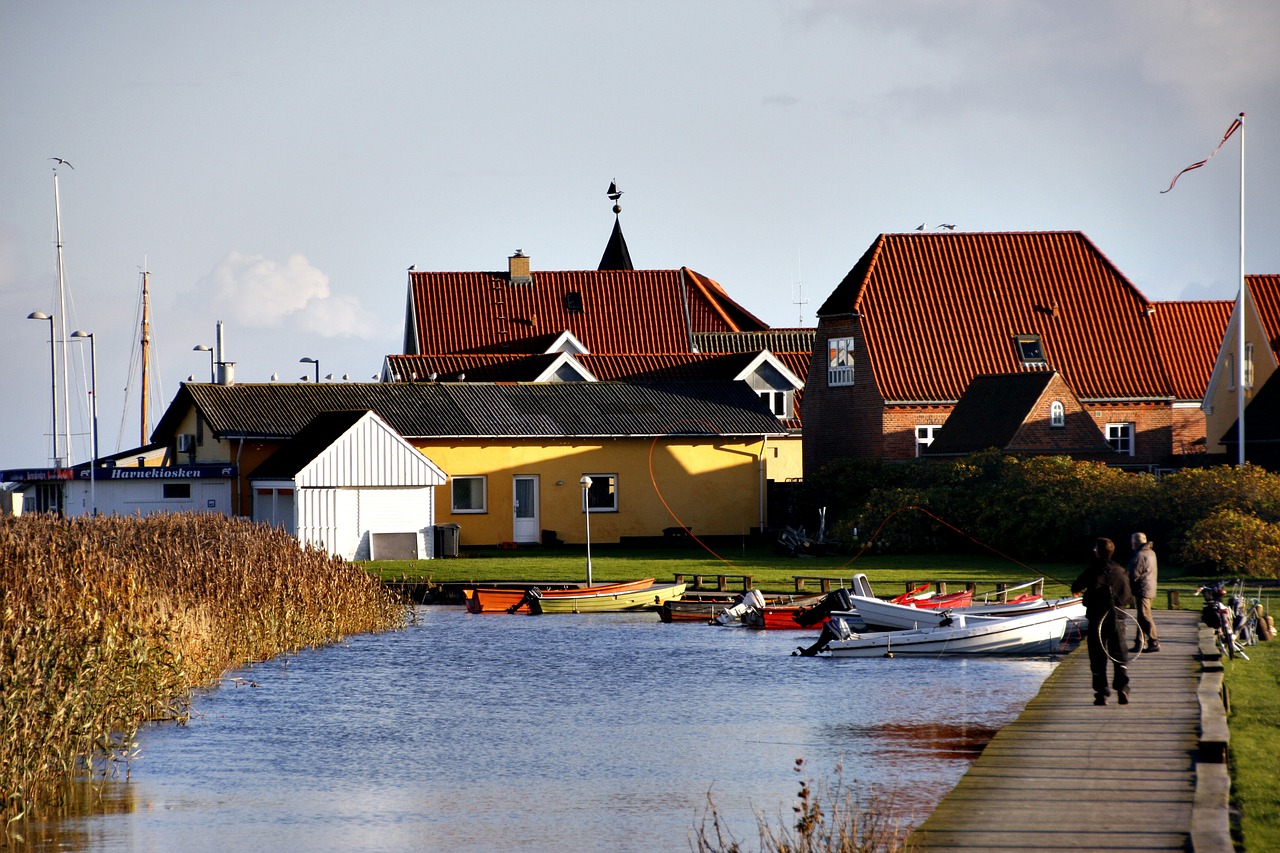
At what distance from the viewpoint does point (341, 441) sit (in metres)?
44.1

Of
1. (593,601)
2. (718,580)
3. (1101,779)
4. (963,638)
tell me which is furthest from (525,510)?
(1101,779)

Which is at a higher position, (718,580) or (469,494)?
(469,494)

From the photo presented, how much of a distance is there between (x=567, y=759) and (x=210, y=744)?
443 cm

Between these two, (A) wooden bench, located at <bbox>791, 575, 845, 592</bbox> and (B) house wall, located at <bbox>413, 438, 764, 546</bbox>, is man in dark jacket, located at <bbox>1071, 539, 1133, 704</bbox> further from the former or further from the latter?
(B) house wall, located at <bbox>413, 438, 764, 546</bbox>

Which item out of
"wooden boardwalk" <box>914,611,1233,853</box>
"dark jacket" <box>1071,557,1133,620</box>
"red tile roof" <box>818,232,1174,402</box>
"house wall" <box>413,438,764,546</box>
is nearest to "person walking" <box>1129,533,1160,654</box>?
"wooden boardwalk" <box>914,611,1233,853</box>

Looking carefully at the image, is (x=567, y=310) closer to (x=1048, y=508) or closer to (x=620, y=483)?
(x=620, y=483)

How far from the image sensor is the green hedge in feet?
124

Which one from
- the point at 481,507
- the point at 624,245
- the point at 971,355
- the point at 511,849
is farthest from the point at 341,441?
the point at 624,245

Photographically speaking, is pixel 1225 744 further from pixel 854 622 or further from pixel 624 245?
pixel 624 245

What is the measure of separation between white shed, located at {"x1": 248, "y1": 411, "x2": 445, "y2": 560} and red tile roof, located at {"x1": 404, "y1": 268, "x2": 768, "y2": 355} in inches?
949

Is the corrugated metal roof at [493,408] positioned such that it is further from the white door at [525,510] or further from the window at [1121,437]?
the window at [1121,437]

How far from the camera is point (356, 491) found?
146 ft

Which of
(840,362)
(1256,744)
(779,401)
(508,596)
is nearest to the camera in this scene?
(1256,744)

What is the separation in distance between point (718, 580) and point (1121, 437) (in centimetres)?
2337
